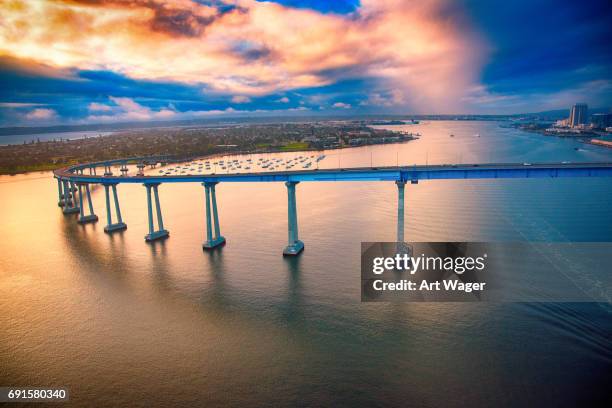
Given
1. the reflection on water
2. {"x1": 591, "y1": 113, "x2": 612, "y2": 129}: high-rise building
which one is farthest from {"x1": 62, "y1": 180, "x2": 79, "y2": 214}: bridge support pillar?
{"x1": 591, "y1": 113, "x2": 612, "y2": 129}: high-rise building

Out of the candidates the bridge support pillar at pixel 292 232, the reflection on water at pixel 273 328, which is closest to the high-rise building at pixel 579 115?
the reflection on water at pixel 273 328

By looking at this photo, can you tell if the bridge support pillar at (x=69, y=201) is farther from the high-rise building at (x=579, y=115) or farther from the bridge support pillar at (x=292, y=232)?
the high-rise building at (x=579, y=115)

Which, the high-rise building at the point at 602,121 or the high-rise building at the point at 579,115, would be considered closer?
the high-rise building at the point at 602,121

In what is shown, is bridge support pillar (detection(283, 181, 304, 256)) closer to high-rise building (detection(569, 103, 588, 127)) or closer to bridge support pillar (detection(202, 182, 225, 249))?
bridge support pillar (detection(202, 182, 225, 249))

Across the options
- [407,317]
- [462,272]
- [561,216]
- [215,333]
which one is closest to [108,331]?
[215,333]

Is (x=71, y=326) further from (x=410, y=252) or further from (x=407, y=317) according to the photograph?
(x=410, y=252)
